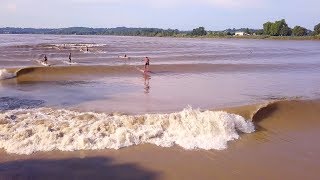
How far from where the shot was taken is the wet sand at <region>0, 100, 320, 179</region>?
1000 cm

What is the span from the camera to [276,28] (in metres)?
148

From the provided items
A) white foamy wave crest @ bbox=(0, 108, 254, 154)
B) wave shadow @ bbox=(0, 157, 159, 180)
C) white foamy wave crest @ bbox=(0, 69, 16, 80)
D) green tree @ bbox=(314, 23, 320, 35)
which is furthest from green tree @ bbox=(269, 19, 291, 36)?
wave shadow @ bbox=(0, 157, 159, 180)

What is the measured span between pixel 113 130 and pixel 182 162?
3040mm

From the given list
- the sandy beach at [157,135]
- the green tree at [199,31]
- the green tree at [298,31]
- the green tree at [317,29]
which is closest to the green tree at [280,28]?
the green tree at [298,31]

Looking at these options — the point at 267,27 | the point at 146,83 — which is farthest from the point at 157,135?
the point at 267,27

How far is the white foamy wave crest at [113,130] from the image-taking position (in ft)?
38.9

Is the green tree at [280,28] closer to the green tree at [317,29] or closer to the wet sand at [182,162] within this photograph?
the green tree at [317,29]

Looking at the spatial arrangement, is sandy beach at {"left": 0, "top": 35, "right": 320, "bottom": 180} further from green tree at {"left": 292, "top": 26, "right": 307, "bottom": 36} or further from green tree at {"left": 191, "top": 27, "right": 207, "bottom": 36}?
green tree at {"left": 191, "top": 27, "right": 207, "bottom": 36}

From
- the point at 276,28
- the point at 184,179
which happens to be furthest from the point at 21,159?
the point at 276,28

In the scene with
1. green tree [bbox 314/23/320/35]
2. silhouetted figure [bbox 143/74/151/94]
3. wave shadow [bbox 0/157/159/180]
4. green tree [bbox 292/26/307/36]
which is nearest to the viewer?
wave shadow [bbox 0/157/159/180]

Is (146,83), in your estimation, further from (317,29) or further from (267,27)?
(317,29)

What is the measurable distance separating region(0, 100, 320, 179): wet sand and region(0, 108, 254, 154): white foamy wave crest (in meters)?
0.45

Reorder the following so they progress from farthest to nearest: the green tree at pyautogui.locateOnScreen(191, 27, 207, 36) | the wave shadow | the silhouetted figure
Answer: the green tree at pyautogui.locateOnScreen(191, 27, 207, 36) < the silhouetted figure < the wave shadow

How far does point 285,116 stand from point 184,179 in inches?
285
